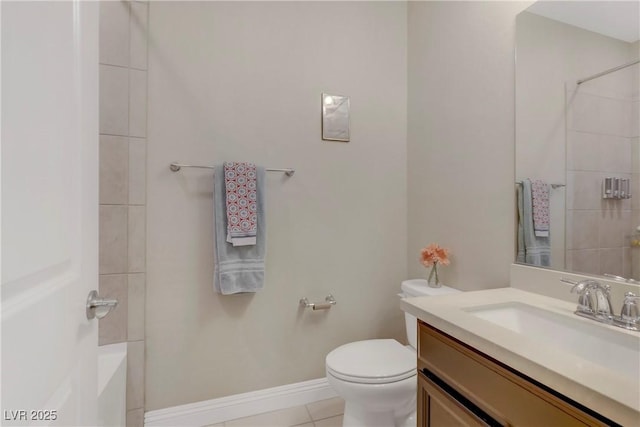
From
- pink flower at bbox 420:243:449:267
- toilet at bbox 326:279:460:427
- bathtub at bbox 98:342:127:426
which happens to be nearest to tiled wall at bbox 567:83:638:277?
pink flower at bbox 420:243:449:267

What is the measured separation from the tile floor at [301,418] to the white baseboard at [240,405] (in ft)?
0.09

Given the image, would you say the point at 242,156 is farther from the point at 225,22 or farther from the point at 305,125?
the point at 225,22

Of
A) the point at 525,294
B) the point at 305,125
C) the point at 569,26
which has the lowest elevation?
the point at 525,294

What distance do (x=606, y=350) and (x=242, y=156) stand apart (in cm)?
166

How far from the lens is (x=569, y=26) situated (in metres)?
1.16

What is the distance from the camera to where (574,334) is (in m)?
0.92

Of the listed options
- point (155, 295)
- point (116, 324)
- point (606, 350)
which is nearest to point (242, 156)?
point (155, 295)

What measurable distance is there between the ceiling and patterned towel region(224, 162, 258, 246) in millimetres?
1472

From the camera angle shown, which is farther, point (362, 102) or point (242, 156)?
point (362, 102)

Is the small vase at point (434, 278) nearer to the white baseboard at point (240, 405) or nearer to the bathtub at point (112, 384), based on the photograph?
→ the white baseboard at point (240, 405)

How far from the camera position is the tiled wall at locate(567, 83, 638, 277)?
3.22 feet

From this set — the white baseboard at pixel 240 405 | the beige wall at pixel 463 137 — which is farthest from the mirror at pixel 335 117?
the white baseboard at pixel 240 405

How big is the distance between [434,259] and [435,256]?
2 centimetres

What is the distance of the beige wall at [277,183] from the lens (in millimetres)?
1588
